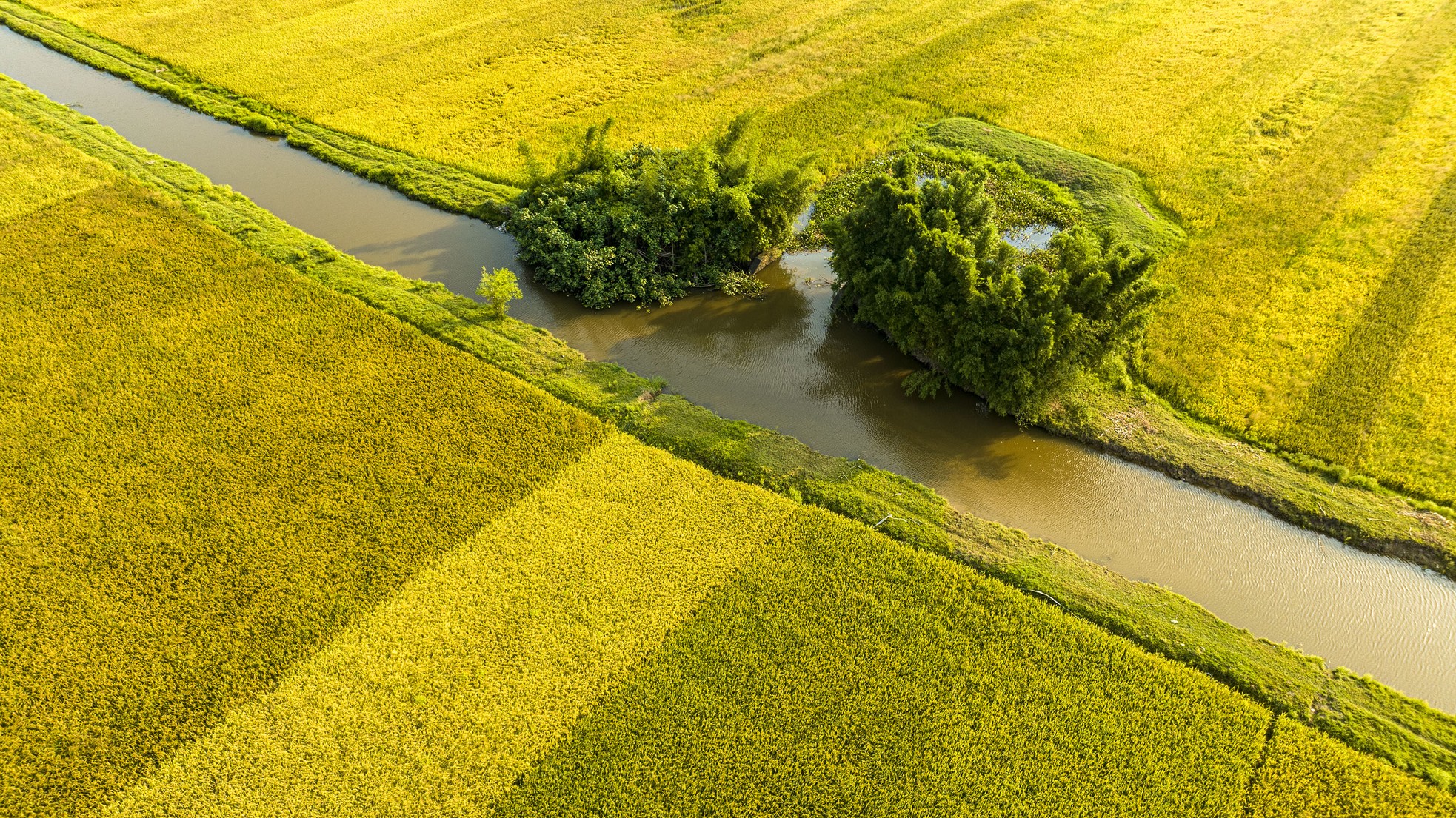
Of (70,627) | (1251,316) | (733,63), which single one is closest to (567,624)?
(70,627)

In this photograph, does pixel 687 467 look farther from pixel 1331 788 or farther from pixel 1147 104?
pixel 1147 104

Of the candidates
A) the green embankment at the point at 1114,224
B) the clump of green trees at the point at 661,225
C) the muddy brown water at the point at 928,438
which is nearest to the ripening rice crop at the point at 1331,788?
the muddy brown water at the point at 928,438

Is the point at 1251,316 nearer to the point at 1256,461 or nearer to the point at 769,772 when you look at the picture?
the point at 1256,461

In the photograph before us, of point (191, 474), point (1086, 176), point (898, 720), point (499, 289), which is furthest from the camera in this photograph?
point (1086, 176)

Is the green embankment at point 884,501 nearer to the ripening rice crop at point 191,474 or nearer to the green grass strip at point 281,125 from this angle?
the ripening rice crop at point 191,474

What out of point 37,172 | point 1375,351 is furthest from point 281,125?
point 1375,351

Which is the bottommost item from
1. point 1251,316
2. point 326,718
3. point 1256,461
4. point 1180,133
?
point 326,718

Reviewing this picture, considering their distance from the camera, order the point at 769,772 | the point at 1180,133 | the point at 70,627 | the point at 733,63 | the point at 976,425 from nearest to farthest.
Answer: the point at 769,772 < the point at 70,627 < the point at 976,425 < the point at 1180,133 < the point at 733,63
